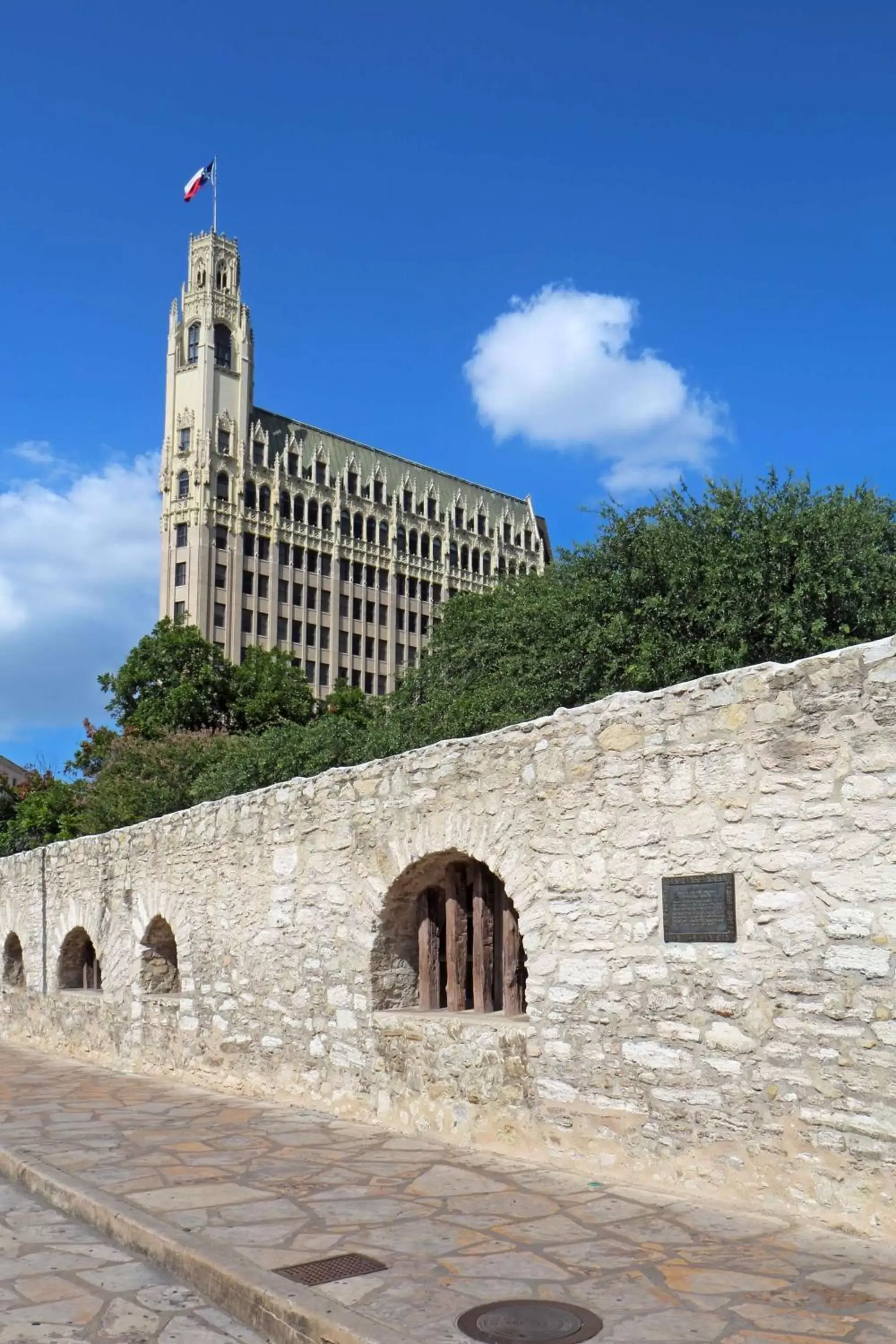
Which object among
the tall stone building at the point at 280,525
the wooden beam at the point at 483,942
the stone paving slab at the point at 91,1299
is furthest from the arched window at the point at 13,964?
the tall stone building at the point at 280,525

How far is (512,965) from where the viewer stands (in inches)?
315

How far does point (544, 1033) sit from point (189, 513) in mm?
A: 72529

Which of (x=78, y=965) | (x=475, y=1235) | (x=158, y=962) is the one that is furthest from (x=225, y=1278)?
(x=78, y=965)

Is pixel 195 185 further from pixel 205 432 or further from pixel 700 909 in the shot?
pixel 700 909

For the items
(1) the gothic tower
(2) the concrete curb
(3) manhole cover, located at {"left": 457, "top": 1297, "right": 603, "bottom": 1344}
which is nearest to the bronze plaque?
(3) manhole cover, located at {"left": 457, "top": 1297, "right": 603, "bottom": 1344}

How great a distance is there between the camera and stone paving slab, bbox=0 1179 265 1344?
4.36 m

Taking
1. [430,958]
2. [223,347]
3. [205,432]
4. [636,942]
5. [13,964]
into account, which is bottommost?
[13,964]

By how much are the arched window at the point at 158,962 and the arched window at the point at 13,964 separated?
6350 mm

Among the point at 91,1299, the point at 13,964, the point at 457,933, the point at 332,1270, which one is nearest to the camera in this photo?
the point at 91,1299

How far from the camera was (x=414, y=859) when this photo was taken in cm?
829

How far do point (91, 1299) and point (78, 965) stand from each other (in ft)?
39.3

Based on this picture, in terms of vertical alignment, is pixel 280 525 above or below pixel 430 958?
above

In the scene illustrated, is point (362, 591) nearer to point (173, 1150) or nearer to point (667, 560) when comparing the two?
point (667, 560)

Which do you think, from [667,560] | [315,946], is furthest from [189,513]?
[315,946]
